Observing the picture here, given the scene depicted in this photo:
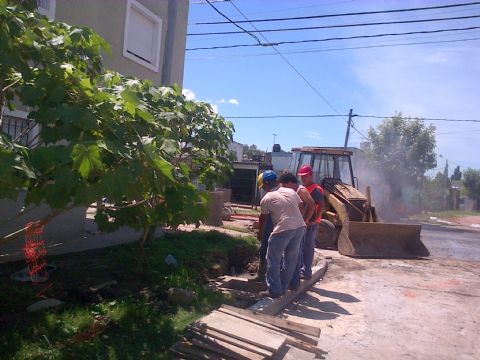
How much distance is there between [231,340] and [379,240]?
8.39m

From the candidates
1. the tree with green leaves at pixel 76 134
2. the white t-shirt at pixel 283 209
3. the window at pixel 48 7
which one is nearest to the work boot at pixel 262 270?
the white t-shirt at pixel 283 209

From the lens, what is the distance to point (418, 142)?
39.7m

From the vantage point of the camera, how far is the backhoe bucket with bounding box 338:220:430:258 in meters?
11.6

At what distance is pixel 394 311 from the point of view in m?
6.85

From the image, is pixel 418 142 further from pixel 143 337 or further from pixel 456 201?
pixel 143 337

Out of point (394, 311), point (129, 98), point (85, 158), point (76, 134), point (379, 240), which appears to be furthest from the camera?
point (379, 240)

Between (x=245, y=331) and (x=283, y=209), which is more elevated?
(x=283, y=209)

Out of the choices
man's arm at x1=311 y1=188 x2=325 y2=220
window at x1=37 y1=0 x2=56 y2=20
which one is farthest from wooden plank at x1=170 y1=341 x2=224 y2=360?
window at x1=37 y1=0 x2=56 y2=20

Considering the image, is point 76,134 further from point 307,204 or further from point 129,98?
point 307,204

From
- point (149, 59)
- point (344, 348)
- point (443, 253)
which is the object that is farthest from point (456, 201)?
point (344, 348)

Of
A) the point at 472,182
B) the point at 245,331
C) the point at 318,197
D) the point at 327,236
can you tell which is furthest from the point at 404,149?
the point at 245,331

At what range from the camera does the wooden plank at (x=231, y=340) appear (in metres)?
4.33

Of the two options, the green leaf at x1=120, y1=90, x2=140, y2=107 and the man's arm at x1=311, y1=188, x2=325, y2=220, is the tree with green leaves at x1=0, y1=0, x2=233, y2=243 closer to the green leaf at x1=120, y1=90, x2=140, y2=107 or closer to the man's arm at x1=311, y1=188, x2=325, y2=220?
the green leaf at x1=120, y1=90, x2=140, y2=107

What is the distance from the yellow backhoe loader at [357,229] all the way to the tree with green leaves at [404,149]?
84.5ft
